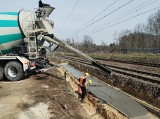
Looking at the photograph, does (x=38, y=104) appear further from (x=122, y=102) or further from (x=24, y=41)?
(x=24, y=41)

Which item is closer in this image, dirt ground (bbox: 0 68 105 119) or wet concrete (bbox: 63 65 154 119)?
dirt ground (bbox: 0 68 105 119)

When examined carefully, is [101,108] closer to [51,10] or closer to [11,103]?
[11,103]

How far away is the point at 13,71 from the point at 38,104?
21.6ft

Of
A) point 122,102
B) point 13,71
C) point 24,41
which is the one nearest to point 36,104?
point 122,102

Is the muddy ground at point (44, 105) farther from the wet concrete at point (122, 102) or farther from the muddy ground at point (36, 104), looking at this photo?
the wet concrete at point (122, 102)

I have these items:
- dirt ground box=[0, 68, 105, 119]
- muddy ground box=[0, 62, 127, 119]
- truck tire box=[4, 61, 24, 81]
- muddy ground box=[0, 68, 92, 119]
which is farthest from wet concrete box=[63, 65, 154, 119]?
truck tire box=[4, 61, 24, 81]

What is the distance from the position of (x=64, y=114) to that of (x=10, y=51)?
9.18 meters

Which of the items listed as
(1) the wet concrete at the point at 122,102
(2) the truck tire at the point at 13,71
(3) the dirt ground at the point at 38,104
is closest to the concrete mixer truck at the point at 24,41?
(2) the truck tire at the point at 13,71

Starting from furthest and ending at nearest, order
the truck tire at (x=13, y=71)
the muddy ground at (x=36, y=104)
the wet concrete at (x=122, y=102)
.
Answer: the truck tire at (x=13, y=71) → the wet concrete at (x=122, y=102) → the muddy ground at (x=36, y=104)

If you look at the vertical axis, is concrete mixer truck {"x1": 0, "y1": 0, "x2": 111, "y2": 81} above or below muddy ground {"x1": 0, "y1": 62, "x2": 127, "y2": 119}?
above

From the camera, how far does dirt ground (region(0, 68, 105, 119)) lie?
8336mm

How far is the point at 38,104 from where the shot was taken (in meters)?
9.54

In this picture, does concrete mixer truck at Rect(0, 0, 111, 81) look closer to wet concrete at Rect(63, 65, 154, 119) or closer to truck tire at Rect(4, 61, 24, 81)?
truck tire at Rect(4, 61, 24, 81)

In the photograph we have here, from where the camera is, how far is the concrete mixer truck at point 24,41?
15.4 metres
